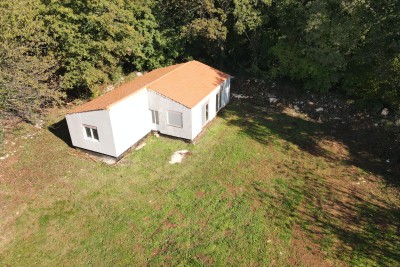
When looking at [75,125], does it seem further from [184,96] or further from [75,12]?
[75,12]

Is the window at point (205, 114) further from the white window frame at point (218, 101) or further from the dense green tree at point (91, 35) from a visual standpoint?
the dense green tree at point (91, 35)

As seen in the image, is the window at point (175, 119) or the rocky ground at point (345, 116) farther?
the window at point (175, 119)

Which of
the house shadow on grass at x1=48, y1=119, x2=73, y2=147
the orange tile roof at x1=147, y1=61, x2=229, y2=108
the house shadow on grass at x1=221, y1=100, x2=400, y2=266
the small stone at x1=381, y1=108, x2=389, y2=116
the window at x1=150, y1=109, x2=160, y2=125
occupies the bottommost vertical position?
the house shadow on grass at x1=48, y1=119, x2=73, y2=147

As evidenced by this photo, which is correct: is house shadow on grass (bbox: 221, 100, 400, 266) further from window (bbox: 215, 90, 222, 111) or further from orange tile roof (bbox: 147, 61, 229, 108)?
orange tile roof (bbox: 147, 61, 229, 108)

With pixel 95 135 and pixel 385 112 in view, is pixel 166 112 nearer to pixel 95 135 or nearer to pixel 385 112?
pixel 95 135

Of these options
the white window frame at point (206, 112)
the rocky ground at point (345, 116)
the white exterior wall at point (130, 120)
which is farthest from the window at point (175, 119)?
the rocky ground at point (345, 116)

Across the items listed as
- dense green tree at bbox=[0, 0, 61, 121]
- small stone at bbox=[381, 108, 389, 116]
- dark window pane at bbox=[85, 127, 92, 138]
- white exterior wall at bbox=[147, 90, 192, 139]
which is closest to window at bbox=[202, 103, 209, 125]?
white exterior wall at bbox=[147, 90, 192, 139]

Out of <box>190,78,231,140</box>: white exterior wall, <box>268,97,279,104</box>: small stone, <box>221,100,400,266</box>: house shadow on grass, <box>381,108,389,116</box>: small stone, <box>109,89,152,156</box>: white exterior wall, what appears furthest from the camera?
<box>268,97,279,104</box>: small stone
